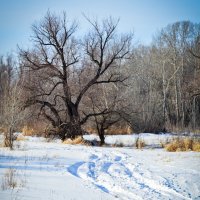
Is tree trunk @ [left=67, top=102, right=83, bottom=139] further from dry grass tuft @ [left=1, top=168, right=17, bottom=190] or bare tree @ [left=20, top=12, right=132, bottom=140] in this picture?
dry grass tuft @ [left=1, top=168, right=17, bottom=190]

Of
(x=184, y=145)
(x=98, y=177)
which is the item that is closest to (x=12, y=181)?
(x=98, y=177)

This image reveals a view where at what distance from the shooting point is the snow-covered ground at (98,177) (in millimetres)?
6961

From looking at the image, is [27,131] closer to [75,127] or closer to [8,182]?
[75,127]

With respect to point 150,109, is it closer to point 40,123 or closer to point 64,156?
point 40,123

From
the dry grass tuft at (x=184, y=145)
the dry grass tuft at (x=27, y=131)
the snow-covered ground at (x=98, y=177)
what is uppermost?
the dry grass tuft at (x=27, y=131)

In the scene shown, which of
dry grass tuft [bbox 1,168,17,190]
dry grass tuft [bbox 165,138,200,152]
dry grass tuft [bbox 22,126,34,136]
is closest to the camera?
dry grass tuft [bbox 1,168,17,190]

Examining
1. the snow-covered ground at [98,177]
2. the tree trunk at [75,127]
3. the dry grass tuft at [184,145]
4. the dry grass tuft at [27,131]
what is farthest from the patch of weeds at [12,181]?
the dry grass tuft at [27,131]

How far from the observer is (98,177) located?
28.7ft

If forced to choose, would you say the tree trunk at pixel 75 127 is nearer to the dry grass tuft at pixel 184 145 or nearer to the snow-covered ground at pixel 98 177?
the dry grass tuft at pixel 184 145

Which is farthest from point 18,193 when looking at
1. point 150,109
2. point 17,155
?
point 150,109

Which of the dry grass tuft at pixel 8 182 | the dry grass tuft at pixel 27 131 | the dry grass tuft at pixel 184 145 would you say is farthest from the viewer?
the dry grass tuft at pixel 27 131

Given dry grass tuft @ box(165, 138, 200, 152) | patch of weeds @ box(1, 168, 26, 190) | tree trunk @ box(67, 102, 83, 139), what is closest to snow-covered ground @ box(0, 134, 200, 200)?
patch of weeds @ box(1, 168, 26, 190)

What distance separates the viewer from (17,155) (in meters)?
11.5

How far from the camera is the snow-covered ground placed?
22.8ft
